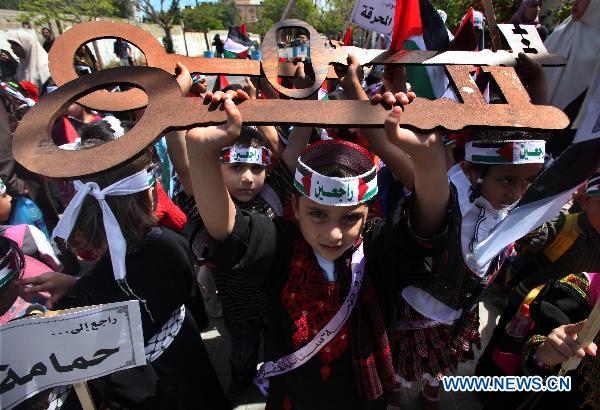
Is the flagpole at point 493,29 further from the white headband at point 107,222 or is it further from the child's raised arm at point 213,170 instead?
the white headband at point 107,222

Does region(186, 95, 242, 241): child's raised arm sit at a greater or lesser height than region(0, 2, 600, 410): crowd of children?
greater

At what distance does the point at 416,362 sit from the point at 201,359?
3.72 ft

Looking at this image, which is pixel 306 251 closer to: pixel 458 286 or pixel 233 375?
pixel 458 286

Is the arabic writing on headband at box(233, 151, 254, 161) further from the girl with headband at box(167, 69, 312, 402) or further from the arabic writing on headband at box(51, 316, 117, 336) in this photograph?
the arabic writing on headband at box(51, 316, 117, 336)

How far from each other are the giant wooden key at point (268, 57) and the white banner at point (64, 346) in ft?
2.38

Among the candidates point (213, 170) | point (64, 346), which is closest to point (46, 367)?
point (64, 346)

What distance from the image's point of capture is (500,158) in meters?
1.59

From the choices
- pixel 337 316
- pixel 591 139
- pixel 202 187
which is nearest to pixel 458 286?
pixel 337 316

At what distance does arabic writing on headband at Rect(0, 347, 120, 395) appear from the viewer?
4.00 ft

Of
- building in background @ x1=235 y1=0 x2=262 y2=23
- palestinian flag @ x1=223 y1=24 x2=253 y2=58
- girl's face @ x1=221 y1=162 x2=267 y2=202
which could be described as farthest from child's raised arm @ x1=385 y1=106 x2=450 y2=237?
building in background @ x1=235 y1=0 x2=262 y2=23

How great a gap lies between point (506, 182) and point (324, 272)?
0.99 metres

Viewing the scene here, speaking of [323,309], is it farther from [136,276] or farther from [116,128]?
[116,128]

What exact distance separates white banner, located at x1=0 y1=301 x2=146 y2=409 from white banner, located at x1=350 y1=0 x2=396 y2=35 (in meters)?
2.82

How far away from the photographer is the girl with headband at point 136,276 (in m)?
1.49
